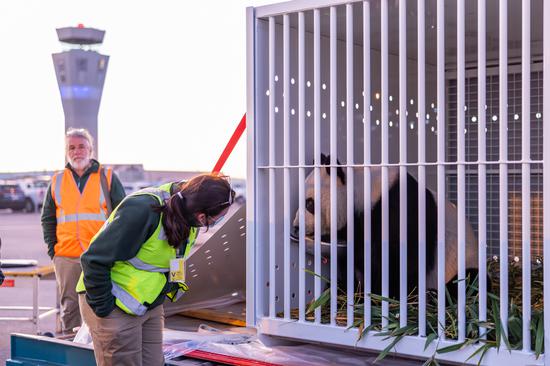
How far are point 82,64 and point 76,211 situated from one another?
6.43m

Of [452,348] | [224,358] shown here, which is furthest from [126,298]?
[452,348]

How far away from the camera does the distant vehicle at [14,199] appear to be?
3181 cm

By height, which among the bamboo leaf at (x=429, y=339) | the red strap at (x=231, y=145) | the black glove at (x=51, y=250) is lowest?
the bamboo leaf at (x=429, y=339)

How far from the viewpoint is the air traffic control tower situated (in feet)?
37.9

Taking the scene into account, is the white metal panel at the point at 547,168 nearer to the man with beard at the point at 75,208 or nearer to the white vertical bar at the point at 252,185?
the white vertical bar at the point at 252,185

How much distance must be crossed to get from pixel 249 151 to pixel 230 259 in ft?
4.45

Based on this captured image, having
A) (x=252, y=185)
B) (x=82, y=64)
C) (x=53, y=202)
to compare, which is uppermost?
(x=82, y=64)

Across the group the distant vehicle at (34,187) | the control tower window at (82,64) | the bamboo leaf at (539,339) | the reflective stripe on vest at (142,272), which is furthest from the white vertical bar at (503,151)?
the distant vehicle at (34,187)

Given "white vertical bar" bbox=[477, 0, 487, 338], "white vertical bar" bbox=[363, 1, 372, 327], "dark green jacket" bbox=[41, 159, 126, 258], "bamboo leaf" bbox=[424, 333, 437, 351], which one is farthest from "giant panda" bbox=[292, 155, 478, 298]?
"dark green jacket" bbox=[41, 159, 126, 258]

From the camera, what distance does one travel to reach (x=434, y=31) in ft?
15.7

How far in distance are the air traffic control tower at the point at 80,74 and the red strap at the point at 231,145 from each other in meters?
6.66

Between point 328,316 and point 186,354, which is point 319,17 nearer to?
point 328,316

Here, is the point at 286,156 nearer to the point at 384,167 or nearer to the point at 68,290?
the point at 384,167

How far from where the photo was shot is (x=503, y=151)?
3.53 metres
